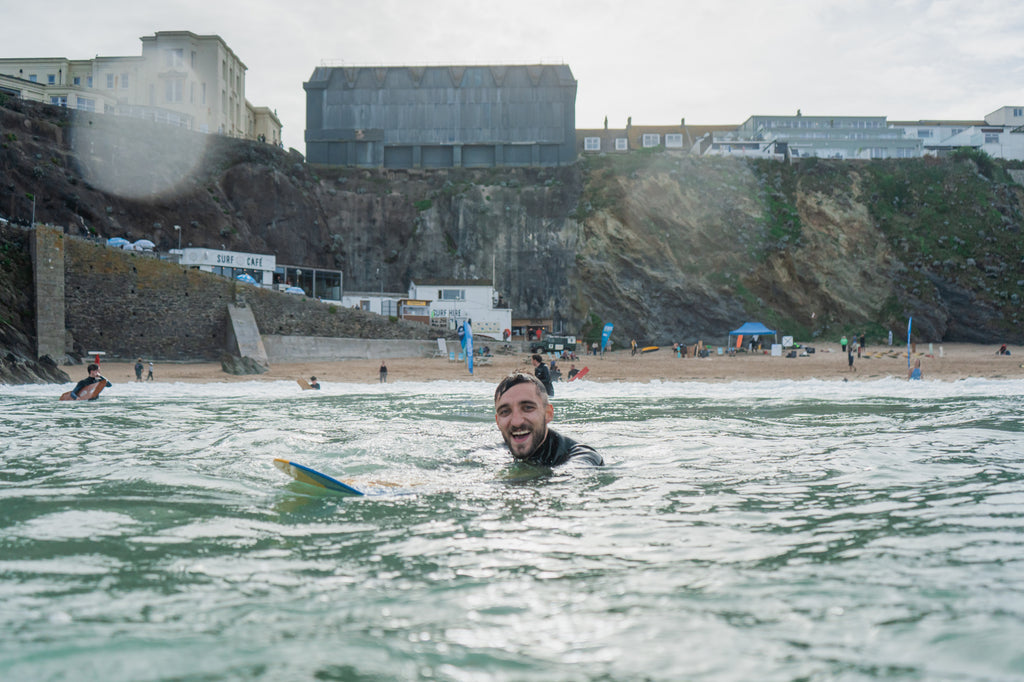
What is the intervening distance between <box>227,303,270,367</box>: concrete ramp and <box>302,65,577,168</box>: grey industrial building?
29.9 meters

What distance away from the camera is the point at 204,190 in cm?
5081

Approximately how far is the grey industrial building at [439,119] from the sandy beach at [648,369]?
26773 mm

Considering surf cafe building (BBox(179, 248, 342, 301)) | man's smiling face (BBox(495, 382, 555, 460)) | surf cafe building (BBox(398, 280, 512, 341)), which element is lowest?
man's smiling face (BBox(495, 382, 555, 460))

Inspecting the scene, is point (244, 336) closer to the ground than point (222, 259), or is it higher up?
closer to the ground

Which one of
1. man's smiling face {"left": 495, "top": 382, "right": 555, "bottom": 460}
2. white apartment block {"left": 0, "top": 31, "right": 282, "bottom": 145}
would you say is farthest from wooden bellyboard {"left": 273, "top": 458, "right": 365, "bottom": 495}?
white apartment block {"left": 0, "top": 31, "right": 282, "bottom": 145}

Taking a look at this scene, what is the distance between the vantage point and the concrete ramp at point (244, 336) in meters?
31.2

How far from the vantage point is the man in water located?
608cm

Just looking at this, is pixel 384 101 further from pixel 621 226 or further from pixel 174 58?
pixel 621 226

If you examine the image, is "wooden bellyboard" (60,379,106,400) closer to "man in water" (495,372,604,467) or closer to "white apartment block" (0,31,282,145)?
"man in water" (495,372,604,467)

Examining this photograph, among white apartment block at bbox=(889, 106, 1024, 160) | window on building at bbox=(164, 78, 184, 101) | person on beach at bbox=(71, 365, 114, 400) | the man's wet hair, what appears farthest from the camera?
white apartment block at bbox=(889, 106, 1024, 160)

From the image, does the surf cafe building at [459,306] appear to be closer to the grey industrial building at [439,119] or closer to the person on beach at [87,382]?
the grey industrial building at [439,119]

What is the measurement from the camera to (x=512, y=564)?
373 centimetres

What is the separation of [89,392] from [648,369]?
22.5 metres

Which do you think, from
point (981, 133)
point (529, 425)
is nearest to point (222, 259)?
point (529, 425)
